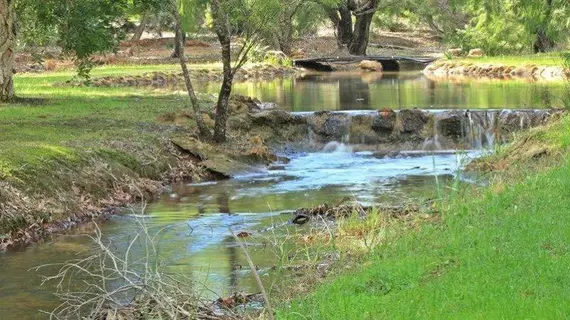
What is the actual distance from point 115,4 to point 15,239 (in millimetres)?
13861

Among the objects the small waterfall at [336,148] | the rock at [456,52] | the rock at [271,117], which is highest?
the rock at [271,117]

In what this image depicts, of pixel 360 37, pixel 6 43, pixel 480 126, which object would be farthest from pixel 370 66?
pixel 6 43

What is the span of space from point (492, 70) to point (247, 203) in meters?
31.9

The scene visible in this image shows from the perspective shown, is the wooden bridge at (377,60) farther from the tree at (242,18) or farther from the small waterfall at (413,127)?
the tree at (242,18)

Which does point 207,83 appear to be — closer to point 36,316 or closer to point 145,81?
point 145,81

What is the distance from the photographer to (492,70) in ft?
152

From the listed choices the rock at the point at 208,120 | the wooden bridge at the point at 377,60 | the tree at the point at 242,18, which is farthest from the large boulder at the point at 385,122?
the wooden bridge at the point at 377,60

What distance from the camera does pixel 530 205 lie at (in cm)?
1010

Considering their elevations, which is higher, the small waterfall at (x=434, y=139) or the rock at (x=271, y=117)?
the rock at (x=271, y=117)

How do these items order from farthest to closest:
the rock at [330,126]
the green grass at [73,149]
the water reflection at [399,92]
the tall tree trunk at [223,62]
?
the water reflection at [399,92], the rock at [330,126], the tall tree trunk at [223,62], the green grass at [73,149]

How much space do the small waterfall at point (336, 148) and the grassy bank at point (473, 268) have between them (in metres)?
13.7

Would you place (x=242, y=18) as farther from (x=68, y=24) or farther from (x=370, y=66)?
(x=370, y=66)

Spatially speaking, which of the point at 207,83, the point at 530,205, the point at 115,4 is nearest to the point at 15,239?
the point at 530,205

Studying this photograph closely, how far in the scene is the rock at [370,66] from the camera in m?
54.0
